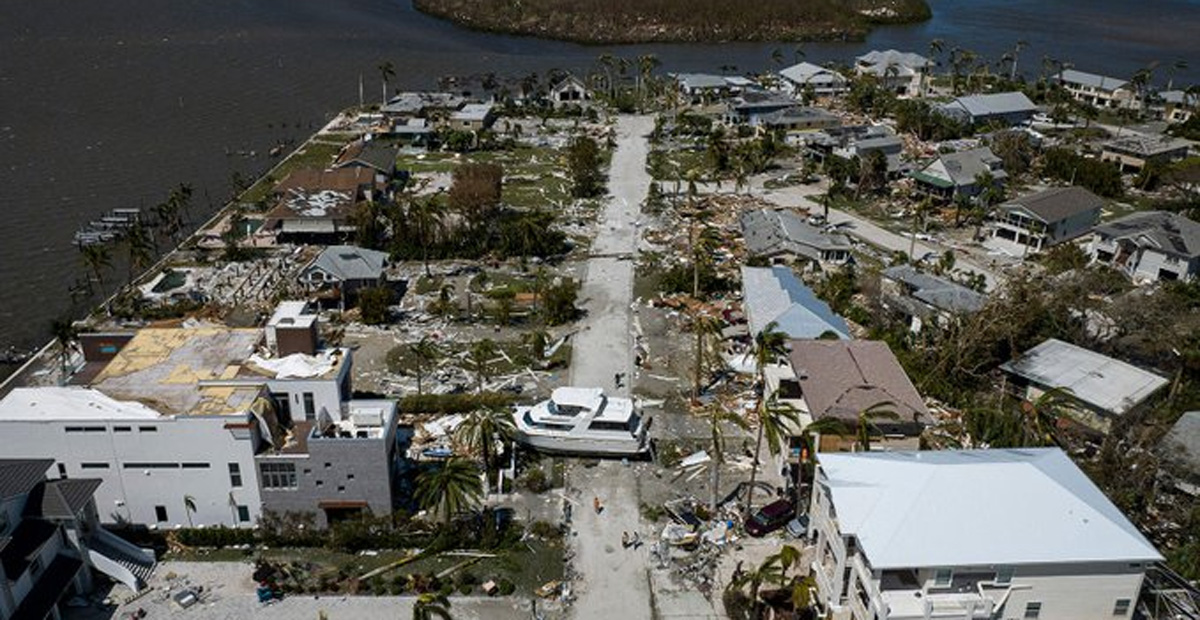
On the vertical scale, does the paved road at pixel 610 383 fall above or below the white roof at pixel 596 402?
below

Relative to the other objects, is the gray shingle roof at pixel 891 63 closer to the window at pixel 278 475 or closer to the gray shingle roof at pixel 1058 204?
the gray shingle roof at pixel 1058 204

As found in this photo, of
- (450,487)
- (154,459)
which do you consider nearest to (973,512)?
→ (450,487)

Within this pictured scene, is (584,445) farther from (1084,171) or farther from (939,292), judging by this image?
(1084,171)

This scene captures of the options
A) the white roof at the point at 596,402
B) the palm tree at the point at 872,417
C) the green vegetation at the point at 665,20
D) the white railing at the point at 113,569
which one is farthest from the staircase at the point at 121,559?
the green vegetation at the point at 665,20

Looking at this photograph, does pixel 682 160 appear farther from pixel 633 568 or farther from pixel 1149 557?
pixel 1149 557

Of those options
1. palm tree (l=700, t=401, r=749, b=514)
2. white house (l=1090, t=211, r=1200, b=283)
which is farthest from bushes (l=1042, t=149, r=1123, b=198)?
palm tree (l=700, t=401, r=749, b=514)

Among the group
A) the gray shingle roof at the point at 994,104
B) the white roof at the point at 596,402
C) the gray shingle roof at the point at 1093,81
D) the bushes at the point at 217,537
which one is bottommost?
the bushes at the point at 217,537

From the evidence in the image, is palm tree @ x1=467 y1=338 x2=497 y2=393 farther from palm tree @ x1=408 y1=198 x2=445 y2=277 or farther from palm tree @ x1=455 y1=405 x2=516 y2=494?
palm tree @ x1=408 y1=198 x2=445 y2=277
